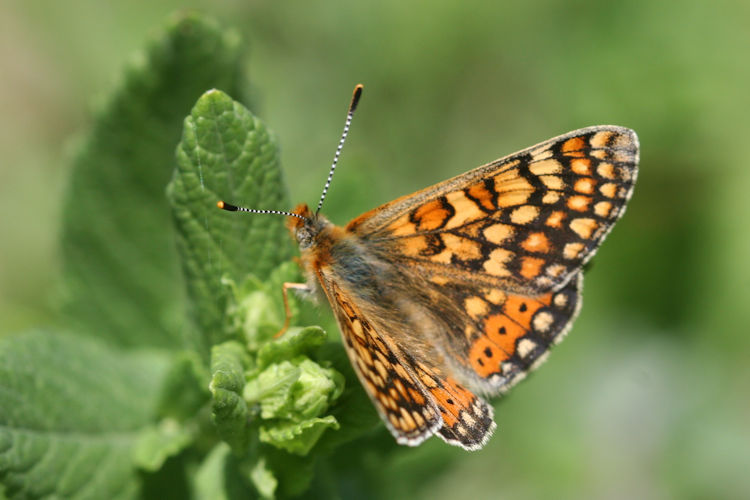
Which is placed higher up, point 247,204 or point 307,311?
point 247,204

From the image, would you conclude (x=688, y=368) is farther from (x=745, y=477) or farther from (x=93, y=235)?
(x=93, y=235)

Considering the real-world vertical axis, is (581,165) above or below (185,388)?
above

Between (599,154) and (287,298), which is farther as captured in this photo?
(287,298)

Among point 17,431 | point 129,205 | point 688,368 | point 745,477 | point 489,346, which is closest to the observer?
point 17,431

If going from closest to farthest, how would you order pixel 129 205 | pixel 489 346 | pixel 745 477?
pixel 489 346 → pixel 129 205 → pixel 745 477

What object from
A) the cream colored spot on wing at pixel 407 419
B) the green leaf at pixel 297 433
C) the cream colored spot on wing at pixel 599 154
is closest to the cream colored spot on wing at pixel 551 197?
the cream colored spot on wing at pixel 599 154

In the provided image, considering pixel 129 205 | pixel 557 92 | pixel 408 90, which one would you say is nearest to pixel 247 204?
pixel 129 205

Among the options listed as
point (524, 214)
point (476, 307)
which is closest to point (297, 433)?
A: point (476, 307)

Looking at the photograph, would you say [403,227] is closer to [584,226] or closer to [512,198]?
[512,198]
